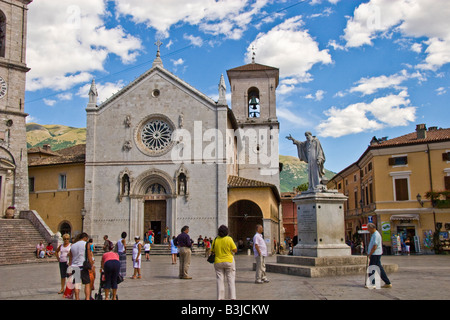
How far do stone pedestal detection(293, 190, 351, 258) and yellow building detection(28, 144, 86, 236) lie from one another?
22.2 meters

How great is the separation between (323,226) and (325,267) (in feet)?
4.83

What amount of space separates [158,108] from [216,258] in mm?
24637

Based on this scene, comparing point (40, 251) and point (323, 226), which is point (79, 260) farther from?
point (40, 251)

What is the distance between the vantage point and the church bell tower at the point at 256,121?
3881cm

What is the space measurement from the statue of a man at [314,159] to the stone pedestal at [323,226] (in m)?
0.52

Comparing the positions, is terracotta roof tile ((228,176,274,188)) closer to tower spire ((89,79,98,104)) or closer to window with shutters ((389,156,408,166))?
window with shutters ((389,156,408,166))

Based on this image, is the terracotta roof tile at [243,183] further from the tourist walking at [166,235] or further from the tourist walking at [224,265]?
the tourist walking at [224,265]

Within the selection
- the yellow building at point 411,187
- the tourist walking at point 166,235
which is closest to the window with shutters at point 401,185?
the yellow building at point 411,187

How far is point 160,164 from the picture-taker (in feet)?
103

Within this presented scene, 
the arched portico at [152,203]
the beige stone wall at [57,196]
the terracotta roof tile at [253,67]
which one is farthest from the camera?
the terracotta roof tile at [253,67]

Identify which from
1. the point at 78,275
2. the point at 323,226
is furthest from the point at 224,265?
the point at 323,226

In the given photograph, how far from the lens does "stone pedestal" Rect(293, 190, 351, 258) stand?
537 inches
